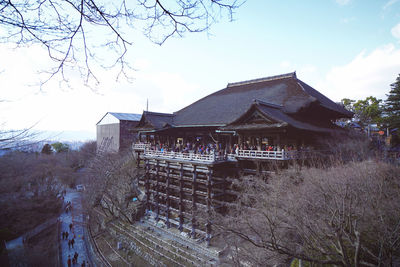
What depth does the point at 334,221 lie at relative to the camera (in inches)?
253

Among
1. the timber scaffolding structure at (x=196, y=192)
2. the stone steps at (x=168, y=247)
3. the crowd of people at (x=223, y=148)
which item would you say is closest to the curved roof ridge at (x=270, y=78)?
the crowd of people at (x=223, y=148)

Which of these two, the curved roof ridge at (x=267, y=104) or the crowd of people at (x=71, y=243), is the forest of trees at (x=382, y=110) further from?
the crowd of people at (x=71, y=243)

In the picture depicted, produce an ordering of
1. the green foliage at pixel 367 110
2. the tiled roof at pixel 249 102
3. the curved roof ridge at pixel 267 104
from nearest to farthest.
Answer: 1. the curved roof ridge at pixel 267 104
2. the tiled roof at pixel 249 102
3. the green foliage at pixel 367 110

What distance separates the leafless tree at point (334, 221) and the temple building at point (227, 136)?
3.56m

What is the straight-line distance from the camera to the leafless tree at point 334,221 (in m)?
5.29

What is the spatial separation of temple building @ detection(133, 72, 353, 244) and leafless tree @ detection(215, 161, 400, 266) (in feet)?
11.7

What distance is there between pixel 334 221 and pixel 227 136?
11.4 meters

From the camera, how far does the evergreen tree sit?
20891 millimetres

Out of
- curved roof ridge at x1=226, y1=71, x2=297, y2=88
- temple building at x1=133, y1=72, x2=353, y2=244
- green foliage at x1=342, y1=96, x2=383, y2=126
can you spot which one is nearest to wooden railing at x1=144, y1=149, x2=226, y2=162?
temple building at x1=133, y1=72, x2=353, y2=244

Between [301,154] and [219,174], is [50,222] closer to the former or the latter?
[219,174]

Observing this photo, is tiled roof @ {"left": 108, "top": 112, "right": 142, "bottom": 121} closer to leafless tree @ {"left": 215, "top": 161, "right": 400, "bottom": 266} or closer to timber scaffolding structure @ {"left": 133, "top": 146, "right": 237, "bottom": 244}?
timber scaffolding structure @ {"left": 133, "top": 146, "right": 237, "bottom": 244}

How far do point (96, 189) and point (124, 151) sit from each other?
25.4 feet

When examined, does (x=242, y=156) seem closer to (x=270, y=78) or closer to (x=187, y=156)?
(x=187, y=156)

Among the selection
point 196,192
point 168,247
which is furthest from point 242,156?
point 168,247
